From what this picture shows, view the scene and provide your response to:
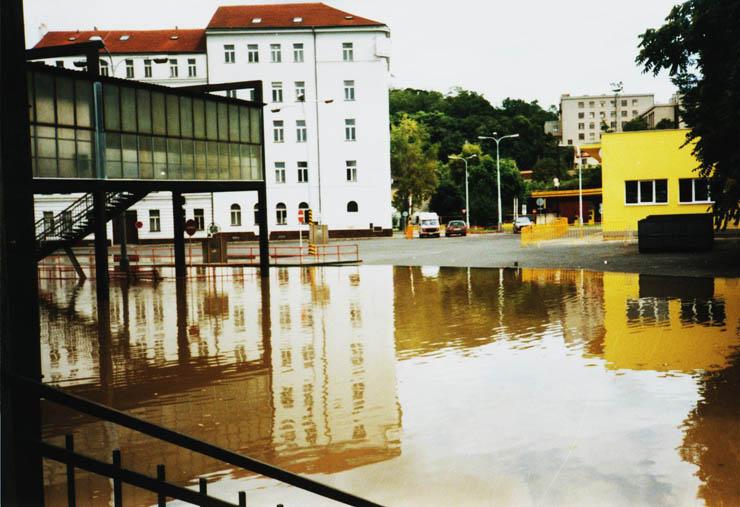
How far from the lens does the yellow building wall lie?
→ 156ft

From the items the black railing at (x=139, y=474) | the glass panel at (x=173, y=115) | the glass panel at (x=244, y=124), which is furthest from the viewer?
the glass panel at (x=244, y=124)

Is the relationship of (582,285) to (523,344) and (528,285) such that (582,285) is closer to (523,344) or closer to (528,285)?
(528,285)

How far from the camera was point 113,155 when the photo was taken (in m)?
25.4

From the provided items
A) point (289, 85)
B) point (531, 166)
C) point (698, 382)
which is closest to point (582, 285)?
point (698, 382)

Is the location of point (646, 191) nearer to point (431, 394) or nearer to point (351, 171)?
point (351, 171)

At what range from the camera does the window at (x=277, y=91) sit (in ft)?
231

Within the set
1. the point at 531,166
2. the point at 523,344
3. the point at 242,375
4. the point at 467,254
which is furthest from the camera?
the point at 531,166

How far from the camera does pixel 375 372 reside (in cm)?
1202

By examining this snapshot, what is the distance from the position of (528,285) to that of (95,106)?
15280 millimetres

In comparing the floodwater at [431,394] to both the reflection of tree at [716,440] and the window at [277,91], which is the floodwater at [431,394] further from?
the window at [277,91]

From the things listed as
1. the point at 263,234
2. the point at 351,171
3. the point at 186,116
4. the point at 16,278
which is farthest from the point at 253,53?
the point at 16,278

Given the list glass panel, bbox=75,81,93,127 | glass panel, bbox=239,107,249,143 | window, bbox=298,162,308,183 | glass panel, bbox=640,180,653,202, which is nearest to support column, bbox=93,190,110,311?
glass panel, bbox=75,81,93,127

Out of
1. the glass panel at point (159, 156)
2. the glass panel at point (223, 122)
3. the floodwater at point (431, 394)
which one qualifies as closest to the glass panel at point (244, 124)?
the glass panel at point (223, 122)

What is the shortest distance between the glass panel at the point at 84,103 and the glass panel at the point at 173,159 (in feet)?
14.1
